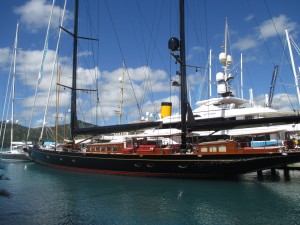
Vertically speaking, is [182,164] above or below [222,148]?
below

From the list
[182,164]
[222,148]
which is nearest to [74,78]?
[182,164]

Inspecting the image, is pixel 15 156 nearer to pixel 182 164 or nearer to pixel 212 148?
pixel 182 164

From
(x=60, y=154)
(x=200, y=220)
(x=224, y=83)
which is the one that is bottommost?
(x=200, y=220)

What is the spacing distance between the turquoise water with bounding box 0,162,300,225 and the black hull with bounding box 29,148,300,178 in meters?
0.97

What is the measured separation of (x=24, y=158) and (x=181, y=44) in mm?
41239

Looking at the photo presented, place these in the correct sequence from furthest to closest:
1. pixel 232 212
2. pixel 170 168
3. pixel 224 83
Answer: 1. pixel 224 83
2. pixel 170 168
3. pixel 232 212

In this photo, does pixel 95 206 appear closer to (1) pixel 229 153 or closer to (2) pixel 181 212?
(2) pixel 181 212

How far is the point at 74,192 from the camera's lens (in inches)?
862

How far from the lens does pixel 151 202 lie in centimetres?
1817

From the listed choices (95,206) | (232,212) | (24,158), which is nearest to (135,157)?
(95,206)

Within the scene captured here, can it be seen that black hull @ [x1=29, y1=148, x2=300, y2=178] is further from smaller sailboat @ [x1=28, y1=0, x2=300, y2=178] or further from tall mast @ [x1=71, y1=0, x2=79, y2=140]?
tall mast @ [x1=71, y1=0, x2=79, y2=140]

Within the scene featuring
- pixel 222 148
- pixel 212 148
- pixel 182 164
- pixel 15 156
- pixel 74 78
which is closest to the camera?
pixel 222 148

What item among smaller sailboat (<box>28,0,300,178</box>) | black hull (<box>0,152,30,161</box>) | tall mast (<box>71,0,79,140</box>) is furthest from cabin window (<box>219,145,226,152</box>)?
black hull (<box>0,152,30,161</box>)

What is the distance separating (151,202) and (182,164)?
811 centimetres
